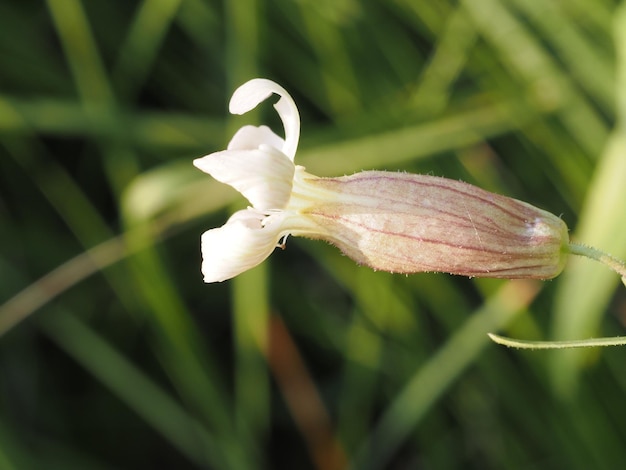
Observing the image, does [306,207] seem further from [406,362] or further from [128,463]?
[128,463]

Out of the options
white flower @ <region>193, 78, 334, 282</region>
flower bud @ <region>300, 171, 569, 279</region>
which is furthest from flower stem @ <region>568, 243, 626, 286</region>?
white flower @ <region>193, 78, 334, 282</region>

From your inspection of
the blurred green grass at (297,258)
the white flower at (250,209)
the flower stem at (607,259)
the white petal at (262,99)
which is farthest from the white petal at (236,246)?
the blurred green grass at (297,258)

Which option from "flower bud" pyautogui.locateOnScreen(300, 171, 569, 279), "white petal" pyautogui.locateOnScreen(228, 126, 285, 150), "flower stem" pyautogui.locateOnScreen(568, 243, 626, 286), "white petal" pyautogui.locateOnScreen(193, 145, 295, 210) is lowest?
"flower stem" pyautogui.locateOnScreen(568, 243, 626, 286)

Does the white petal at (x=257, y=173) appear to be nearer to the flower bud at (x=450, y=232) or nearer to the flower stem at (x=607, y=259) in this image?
the flower bud at (x=450, y=232)

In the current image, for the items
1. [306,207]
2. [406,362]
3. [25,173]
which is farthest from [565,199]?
[25,173]

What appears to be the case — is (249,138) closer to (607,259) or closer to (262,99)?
(262,99)

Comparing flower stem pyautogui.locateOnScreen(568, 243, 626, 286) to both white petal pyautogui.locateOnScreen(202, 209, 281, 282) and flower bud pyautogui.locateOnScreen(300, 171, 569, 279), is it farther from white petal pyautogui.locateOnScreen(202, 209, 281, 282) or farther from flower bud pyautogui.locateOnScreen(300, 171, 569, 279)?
white petal pyautogui.locateOnScreen(202, 209, 281, 282)
